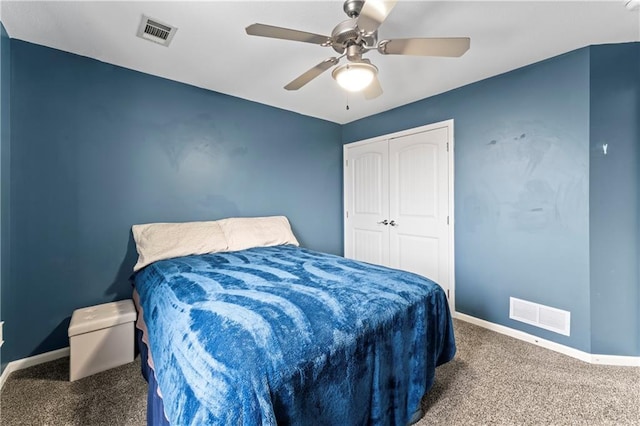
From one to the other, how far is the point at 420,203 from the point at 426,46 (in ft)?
6.54

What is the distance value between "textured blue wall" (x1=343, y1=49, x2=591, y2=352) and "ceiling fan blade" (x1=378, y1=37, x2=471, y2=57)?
1.40m

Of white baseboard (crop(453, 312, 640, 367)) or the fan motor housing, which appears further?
white baseboard (crop(453, 312, 640, 367))

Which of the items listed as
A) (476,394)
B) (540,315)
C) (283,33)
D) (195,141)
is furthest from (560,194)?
(195,141)

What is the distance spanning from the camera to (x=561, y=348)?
89.4 inches

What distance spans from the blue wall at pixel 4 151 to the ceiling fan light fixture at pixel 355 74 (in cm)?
227

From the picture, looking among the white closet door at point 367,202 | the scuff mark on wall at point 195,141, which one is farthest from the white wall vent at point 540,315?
the scuff mark on wall at point 195,141

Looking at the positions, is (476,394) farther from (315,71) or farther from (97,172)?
(97,172)

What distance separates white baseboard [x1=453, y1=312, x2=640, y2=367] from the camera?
2092 millimetres

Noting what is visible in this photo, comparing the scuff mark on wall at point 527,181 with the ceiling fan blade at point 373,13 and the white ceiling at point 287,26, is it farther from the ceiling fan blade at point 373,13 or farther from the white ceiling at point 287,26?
the ceiling fan blade at point 373,13

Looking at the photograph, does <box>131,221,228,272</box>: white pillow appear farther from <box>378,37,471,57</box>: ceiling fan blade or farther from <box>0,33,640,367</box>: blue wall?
<box>378,37,471,57</box>: ceiling fan blade

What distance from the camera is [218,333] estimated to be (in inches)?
40.9

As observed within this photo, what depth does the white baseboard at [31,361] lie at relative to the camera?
6.36 feet

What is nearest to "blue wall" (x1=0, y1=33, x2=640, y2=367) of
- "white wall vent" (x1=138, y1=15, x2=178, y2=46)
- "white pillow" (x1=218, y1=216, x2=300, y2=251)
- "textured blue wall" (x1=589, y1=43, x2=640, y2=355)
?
"textured blue wall" (x1=589, y1=43, x2=640, y2=355)

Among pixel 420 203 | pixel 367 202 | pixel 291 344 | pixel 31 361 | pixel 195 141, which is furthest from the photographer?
pixel 367 202
